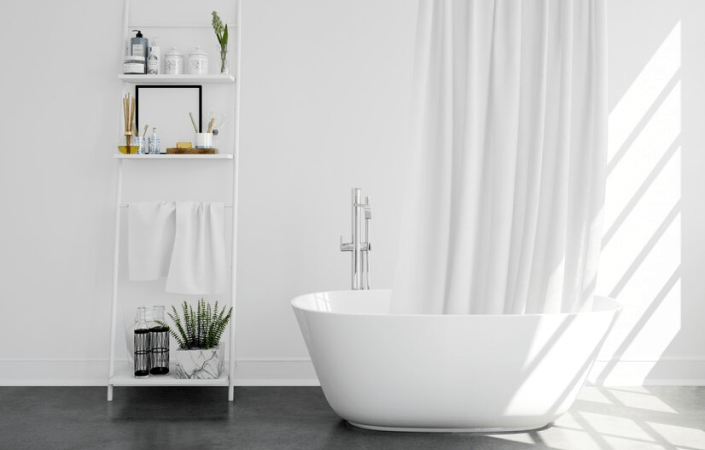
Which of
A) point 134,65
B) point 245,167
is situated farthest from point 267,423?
point 134,65

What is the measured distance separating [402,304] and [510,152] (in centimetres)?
73

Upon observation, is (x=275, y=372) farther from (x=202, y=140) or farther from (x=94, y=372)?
(x=202, y=140)

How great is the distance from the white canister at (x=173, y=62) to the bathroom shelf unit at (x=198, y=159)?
0.04 metres

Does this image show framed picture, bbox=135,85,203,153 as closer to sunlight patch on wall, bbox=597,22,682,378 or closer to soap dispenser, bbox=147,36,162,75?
soap dispenser, bbox=147,36,162,75

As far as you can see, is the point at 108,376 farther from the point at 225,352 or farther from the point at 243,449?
the point at 243,449

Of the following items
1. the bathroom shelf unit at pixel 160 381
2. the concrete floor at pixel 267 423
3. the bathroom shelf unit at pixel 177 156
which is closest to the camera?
the concrete floor at pixel 267 423

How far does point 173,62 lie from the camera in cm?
Result: 371

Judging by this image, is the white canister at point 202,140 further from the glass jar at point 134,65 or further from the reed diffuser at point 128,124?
the glass jar at point 134,65

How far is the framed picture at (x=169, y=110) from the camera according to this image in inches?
151

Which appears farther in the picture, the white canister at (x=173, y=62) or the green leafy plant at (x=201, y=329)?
the white canister at (x=173, y=62)

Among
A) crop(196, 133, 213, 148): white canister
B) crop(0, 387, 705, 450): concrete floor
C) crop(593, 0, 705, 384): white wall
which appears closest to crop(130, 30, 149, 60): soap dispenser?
crop(196, 133, 213, 148): white canister

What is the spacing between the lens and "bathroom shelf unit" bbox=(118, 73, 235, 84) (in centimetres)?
366

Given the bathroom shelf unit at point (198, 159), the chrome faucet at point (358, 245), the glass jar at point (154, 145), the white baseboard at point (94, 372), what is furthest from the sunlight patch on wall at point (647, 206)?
the glass jar at point (154, 145)

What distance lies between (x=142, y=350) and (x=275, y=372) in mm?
724
